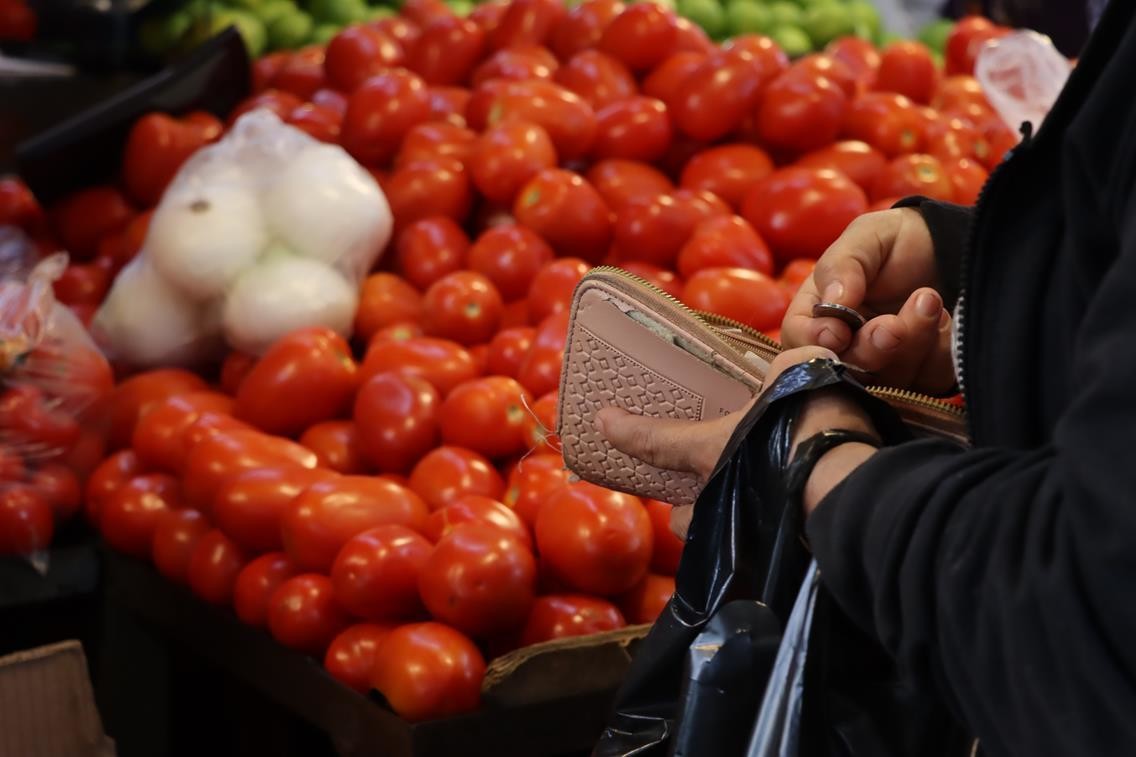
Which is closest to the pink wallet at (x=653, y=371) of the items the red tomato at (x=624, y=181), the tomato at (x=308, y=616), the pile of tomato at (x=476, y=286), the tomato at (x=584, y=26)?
the pile of tomato at (x=476, y=286)

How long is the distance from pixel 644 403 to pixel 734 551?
22 centimetres

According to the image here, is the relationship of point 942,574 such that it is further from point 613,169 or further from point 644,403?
point 613,169

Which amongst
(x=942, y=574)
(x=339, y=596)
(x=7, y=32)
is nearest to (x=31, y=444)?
(x=339, y=596)

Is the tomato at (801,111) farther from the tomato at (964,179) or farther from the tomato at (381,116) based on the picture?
the tomato at (381,116)

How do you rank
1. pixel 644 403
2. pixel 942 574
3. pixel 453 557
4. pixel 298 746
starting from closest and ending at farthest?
pixel 942 574
pixel 644 403
pixel 453 557
pixel 298 746

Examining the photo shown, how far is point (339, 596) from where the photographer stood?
6.68ft

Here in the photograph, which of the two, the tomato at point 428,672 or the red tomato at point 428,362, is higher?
the red tomato at point 428,362

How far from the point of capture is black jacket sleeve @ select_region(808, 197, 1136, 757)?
2.39 feet

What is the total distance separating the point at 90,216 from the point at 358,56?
84 cm

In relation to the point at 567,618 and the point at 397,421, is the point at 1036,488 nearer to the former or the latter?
the point at 567,618

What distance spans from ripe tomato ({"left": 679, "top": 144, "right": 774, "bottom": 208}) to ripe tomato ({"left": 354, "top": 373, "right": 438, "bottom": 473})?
86cm

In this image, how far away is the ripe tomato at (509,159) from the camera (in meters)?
2.93

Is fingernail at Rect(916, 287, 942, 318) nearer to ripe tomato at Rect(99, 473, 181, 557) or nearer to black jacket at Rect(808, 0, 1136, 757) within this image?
black jacket at Rect(808, 0, 1136, 757)

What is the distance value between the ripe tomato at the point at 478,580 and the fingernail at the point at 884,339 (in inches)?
35.1
